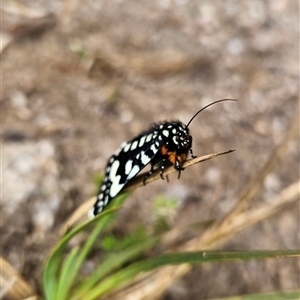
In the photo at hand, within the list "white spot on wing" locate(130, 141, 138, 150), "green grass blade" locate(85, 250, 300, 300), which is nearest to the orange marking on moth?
"white spot on wing" locate(130, 141, 138, 150)

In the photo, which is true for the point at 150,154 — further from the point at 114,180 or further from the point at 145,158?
the point at 114,180

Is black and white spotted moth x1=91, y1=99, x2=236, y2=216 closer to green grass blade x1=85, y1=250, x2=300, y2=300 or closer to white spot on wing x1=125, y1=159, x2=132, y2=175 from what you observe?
white spot on wing x1=125, y1=159, x2=132, y2=175

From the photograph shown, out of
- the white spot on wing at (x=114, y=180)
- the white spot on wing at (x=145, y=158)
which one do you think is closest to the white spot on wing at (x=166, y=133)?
the white spot on wing at (x=145, y=158)

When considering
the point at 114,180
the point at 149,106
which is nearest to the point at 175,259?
the point at 114,180

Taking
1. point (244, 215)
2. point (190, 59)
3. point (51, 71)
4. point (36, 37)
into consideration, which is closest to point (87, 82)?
point (51, 71)

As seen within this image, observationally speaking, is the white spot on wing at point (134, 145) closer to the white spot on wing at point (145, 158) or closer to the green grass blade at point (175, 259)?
the white spot on wing at point (145, 158)

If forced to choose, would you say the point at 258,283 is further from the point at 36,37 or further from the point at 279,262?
the point at 36,37
